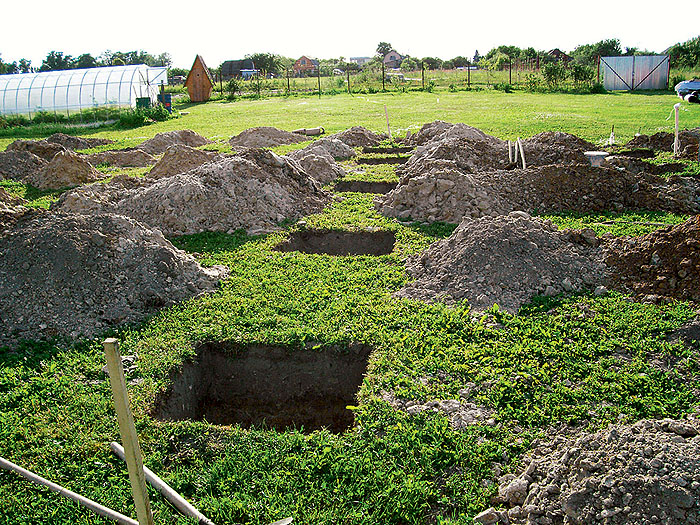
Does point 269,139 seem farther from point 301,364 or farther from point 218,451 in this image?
point 218,451

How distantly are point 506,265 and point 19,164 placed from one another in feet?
51.1

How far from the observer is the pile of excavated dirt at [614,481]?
3.19m

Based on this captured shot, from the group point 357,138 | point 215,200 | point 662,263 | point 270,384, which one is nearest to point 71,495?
point 270,384

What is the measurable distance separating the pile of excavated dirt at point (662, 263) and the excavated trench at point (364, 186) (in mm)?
6703

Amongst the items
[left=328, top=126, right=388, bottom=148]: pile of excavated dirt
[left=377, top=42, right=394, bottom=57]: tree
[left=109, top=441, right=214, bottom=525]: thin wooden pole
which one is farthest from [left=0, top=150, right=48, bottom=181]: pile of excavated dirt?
[left=377, top=42, right=394, bottom=57]: tree

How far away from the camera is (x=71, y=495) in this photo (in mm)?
3824

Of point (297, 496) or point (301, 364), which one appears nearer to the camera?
point (297, 496)

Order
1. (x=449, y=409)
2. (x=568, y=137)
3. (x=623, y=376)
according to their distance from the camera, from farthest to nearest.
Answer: (x=568, y=137)
(x=623, y=376)
(x=449, y=409)

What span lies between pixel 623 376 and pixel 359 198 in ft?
25.6

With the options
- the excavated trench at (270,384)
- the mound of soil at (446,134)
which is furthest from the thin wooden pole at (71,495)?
the mound of soil at (446,134)

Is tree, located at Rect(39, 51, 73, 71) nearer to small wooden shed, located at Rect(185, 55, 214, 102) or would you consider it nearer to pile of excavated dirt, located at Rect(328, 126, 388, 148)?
small wooden shed, located at Rect(185, 55, 214, 102)

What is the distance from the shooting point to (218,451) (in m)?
4.29

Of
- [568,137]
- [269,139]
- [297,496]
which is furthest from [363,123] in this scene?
[297,496]

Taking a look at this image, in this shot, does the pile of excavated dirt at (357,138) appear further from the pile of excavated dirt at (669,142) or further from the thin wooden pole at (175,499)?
the thin wooden pole at (175,499)
